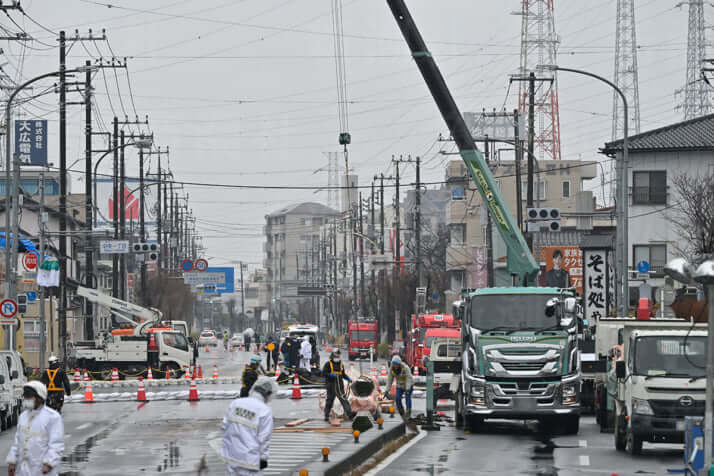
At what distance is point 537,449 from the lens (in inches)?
896

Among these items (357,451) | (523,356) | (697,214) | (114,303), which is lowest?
(357,451)

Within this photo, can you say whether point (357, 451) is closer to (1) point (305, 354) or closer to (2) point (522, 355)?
(2) point (522, 355)

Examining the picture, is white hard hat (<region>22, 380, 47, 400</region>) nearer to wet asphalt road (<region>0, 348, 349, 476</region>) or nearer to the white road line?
wet asphalt road (<region>0, 348, 349, 476</region>)

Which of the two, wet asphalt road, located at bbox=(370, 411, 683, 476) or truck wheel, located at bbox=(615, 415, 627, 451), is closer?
wet asphalt road, located at bbox=(370, 411, 683, 476)

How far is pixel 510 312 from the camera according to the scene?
26.0 m

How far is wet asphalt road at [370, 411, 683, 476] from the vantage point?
19.0 meters

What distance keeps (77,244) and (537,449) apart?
234ft

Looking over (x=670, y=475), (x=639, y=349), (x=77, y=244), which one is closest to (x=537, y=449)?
(x=639, y=349)

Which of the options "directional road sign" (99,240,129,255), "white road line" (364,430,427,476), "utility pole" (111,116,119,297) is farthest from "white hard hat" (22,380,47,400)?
"utility pole" (111,116,119,297)

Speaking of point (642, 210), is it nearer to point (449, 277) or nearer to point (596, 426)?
point (596, 426)

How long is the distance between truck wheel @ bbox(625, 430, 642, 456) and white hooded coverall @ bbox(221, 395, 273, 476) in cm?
1053

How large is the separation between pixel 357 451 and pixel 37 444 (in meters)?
7.78

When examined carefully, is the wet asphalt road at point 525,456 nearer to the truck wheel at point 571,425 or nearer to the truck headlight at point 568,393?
the truck wheel at point 571,425

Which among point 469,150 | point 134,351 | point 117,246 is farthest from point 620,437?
point 117,246
